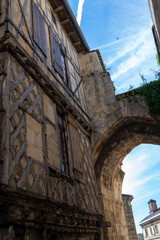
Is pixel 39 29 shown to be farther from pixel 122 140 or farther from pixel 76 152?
pixel 122 140

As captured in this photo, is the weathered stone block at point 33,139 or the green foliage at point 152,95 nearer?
the weathered stone block at point 33,139

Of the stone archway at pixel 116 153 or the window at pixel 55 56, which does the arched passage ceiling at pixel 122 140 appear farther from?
the window at pixel 55 56

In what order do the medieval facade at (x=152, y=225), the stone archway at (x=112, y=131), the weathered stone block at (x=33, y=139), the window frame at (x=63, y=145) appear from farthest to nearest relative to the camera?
the medieval facade at (x=152, y=225), the stone archway at (x=112, y=131), the window frame at (x=63, y=145), the weathered stone block at (x=33, y=139)

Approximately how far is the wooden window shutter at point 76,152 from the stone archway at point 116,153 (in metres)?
1.94

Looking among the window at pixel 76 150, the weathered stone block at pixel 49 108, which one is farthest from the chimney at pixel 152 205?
the weathered stone block at pixel 49 108

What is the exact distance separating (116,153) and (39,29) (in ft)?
17.0

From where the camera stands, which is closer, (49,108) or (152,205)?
(49,108)

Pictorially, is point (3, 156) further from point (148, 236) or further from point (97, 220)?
point (148, 236)

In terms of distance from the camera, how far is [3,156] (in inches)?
122

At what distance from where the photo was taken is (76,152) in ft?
19.3

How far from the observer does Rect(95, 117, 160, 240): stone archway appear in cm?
776

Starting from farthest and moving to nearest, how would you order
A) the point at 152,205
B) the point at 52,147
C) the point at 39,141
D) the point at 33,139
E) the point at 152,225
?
the point at 152,205
the point at 152,225
the point at 52,147
the point at 39,141
the point at 33,139

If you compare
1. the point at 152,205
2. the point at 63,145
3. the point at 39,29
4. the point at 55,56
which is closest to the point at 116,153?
the point at 63,145

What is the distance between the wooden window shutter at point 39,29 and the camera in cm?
556
